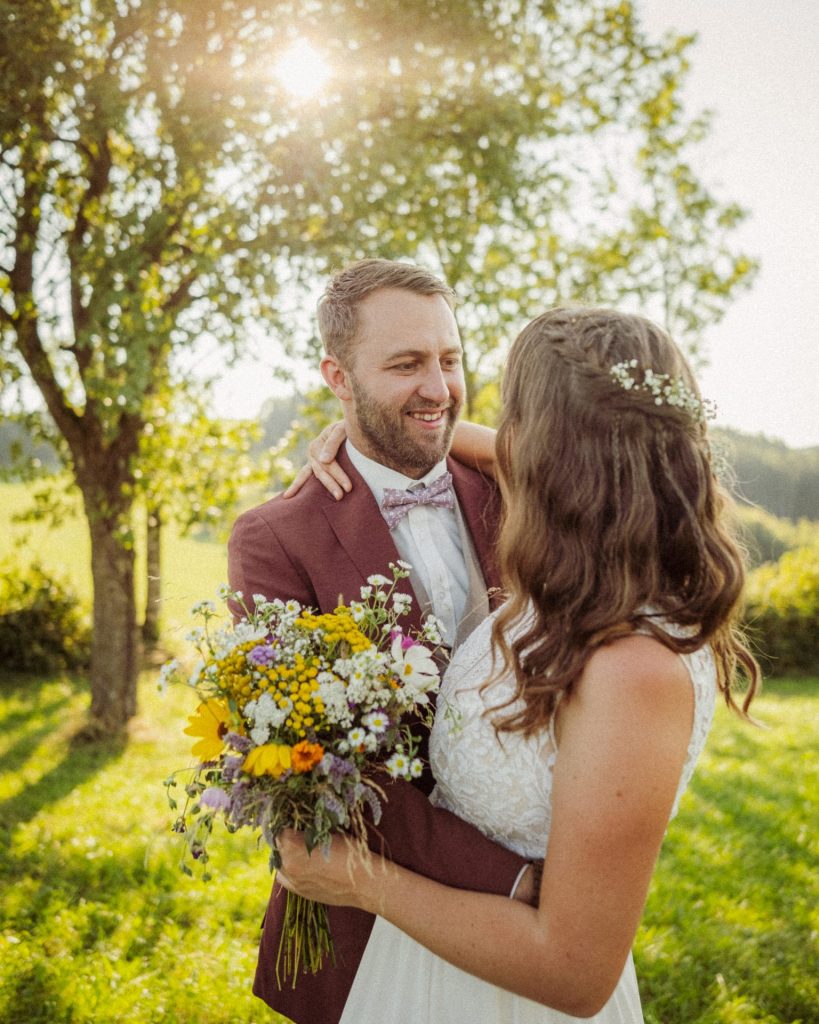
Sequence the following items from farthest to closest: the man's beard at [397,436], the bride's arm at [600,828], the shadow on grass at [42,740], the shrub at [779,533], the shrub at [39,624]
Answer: the shrub at [779,533]
the shrub at [39,624]
the shadow on grass at [42,740]
the man's beard at [397,436]
the bride's arm at [600,828]

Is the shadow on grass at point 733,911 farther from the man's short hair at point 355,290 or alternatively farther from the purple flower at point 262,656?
the man's short hair at point 355,290

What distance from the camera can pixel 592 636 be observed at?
1.59 metres

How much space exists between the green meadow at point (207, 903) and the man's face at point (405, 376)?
1.08 m

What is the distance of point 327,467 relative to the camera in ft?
9.86

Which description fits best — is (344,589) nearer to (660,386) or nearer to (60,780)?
(660,386)

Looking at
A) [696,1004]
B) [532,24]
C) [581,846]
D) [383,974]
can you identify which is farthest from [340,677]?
[532,24]

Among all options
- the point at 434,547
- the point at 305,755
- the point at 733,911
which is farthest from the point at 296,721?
the point at 733,911

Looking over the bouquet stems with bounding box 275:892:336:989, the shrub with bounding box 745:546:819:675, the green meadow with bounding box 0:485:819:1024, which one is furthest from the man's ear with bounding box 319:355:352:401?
the shrub with bounding box 745:546:819:675

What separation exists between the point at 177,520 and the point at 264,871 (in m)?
4.06

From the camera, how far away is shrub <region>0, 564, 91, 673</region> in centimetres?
1204

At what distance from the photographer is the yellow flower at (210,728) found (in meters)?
1.73

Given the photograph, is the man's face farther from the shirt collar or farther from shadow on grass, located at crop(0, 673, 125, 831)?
shadow on grass, located at crop(0, 673, 125, 831)

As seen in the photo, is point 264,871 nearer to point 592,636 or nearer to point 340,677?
point 340,677

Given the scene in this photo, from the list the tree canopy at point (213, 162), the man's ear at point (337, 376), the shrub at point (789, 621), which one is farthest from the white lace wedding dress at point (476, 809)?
the shrub at point (789, 621)
